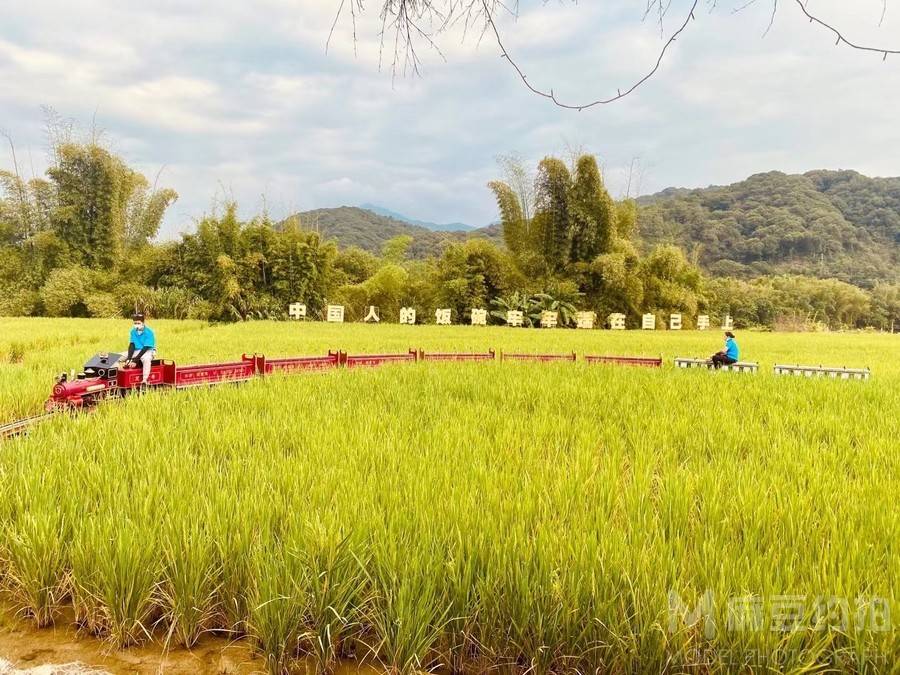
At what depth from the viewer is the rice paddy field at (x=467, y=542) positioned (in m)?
1.23

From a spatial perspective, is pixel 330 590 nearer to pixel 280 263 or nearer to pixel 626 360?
pixel 626 360

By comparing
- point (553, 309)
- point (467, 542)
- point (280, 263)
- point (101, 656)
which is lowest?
point (101, 656)

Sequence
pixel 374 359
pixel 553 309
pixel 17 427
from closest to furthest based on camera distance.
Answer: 1. pixel 17 427
2. pixel 374 359
3. pixel 553 309

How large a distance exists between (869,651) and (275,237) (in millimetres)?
22894

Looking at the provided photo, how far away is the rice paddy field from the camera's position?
1.23 m

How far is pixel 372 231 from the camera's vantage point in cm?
5238

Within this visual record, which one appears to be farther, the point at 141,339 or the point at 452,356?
the point at 452,356

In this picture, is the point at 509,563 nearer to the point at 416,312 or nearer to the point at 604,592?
the point at 604,592

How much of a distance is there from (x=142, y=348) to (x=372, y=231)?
4963 centimetres

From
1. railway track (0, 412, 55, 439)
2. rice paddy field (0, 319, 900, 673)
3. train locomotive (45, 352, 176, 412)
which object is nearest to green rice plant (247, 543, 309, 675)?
rice paddy field (0, 319, 900, 673)

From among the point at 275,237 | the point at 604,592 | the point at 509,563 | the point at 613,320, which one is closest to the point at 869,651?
the point at 604,592

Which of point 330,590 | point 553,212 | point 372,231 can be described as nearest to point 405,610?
point 330,590

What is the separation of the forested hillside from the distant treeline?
62.6 feet

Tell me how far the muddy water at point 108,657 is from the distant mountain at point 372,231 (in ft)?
132
